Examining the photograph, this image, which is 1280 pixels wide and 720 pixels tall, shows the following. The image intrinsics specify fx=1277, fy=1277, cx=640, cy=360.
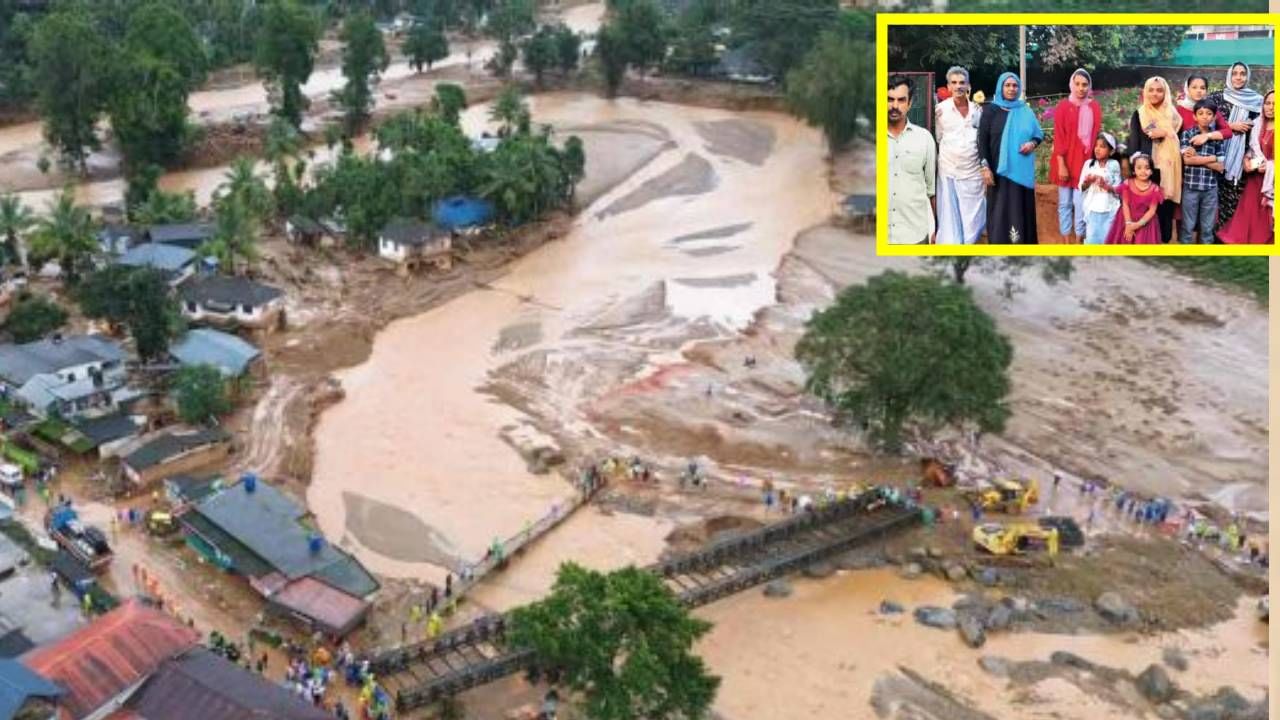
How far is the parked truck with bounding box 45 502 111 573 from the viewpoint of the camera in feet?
92.2

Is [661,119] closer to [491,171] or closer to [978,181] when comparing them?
[491,171]

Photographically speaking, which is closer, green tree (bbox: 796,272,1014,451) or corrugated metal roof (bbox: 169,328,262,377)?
green tree (bbox: 796,272,1014,451)

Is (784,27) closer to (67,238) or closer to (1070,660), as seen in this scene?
(67,238)

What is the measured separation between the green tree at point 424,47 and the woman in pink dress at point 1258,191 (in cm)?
8086

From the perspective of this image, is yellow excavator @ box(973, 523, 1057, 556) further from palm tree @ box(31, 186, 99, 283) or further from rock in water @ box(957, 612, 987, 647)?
palm tree @ box(31, 186, 99, 283)

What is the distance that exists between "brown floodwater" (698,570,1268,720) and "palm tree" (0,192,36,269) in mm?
31943

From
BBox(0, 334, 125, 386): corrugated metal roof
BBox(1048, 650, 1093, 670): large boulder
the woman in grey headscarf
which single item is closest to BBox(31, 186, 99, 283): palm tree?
BBox(0, 334, 125, 386): corrugated metal roof

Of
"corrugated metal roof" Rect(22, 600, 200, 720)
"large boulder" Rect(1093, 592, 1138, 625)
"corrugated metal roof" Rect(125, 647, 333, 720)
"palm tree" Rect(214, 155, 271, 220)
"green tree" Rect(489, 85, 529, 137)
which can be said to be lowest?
"large boulder" Rect(1093, 592, 1138, 625)

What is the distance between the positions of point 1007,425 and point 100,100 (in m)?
44.7

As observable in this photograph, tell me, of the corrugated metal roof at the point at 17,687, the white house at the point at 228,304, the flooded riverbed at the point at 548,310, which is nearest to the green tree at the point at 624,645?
the corrugated metal roof at the point at 17,687

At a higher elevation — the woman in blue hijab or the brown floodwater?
the woman in blue hijab

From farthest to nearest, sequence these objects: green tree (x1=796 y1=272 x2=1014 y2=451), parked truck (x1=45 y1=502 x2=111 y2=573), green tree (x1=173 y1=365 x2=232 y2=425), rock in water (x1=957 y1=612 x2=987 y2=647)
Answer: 1. green tree (x1=173 y1=365 x2=232 y2=425)
2. green tree (x1=796 y1=272 x2=1014 y2=451)
3. parked truck (x1=45 y1=502 x2=111 y2=573)
4. rock in water (x1=957 y1=612 x2=987 y2=647)

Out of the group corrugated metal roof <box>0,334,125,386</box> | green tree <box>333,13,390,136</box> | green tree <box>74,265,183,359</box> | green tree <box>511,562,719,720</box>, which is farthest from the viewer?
green tree <box>333,13,390,136</box>

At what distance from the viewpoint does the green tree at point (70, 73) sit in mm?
58406
